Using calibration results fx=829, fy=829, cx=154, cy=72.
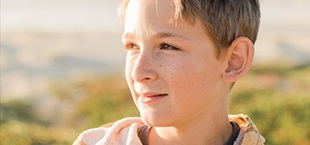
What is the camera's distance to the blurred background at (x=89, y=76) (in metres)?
6.16

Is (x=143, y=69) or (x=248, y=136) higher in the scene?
(x=143, y=69)

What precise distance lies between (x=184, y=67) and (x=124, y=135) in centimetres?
36

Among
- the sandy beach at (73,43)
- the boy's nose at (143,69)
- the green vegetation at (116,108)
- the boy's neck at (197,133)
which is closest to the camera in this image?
the boy's nose at (143,69)

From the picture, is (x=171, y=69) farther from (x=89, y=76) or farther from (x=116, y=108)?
(x=89, y=76)

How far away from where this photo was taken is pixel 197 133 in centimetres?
260

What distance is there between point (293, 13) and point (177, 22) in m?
8.82

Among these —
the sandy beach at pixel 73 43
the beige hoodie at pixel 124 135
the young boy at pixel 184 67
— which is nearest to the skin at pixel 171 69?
the young boy at pixel 184 67

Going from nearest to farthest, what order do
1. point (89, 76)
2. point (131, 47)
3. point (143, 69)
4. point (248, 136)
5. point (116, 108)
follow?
point (143, 69)
point (131, 47)
point (248, 136)
point (116, 108)
point (89, 76)

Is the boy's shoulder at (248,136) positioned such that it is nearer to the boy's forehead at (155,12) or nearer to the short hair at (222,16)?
the short hair at (222,16)

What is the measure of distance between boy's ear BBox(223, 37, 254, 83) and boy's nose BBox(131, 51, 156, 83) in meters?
0.28

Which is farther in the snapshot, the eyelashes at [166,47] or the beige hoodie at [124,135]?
the beige hoodie at [124,135]

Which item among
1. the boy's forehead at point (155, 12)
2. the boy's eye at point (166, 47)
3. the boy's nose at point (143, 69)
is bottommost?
the boy's nose at point (143, 69)

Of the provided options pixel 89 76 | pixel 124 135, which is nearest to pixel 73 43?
pixel 89 76

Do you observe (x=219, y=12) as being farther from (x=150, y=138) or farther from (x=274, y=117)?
(x=274, y=117)
